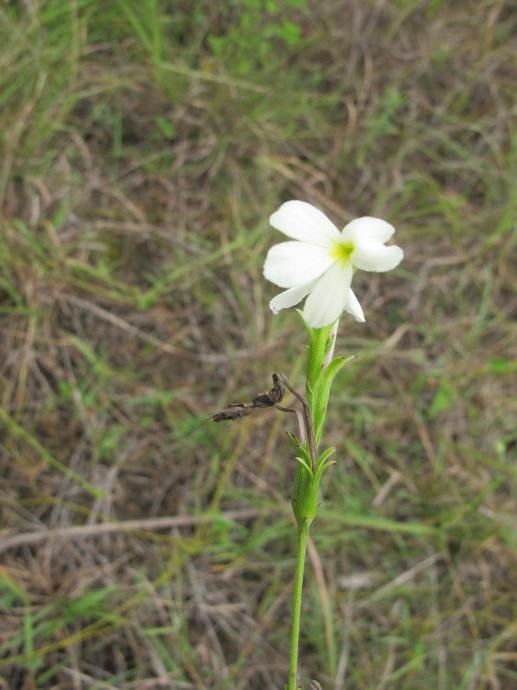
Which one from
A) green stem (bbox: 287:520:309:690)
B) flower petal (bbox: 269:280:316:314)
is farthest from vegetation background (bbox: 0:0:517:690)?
flower petal (bbox: 269:280:316:314)

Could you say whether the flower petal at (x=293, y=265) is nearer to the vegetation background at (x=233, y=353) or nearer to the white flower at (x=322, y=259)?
the white flower at (x=322, y=259)

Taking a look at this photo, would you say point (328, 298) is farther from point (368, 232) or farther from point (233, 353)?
point (233, 353)

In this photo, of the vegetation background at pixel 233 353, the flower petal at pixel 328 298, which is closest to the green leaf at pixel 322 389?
the flower petal at pixel 328 298

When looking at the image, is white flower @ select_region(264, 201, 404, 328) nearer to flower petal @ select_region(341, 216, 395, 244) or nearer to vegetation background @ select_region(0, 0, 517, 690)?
flower petal @ select_region(341, 216, 395, 244)

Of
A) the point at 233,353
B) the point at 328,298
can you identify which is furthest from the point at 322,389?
the point at 233,353

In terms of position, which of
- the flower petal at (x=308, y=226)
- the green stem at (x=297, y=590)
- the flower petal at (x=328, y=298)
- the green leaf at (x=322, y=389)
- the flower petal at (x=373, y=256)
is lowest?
the green stem at (x=297, y=590)

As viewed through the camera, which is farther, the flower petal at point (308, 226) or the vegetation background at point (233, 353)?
the vegetation background at point (233, 353)
